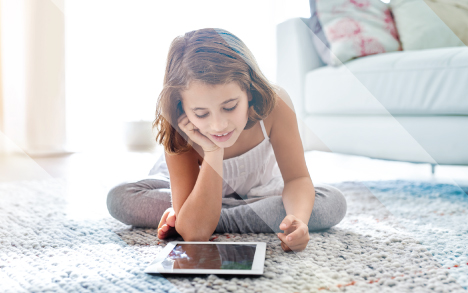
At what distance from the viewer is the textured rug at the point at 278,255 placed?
500 millimetres

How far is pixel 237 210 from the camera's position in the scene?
758mm

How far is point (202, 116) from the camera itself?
0.65m

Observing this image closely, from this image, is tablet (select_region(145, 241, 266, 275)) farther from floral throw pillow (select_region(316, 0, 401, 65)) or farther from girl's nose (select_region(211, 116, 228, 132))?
floral throw pillow (select_region(316, 0, 401, 65))

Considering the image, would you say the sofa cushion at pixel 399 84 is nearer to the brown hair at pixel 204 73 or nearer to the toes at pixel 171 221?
the brown hair at pixel 204 73

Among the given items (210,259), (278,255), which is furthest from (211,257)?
(278,255)

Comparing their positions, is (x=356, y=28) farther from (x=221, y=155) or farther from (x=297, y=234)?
(x=297, y=234)

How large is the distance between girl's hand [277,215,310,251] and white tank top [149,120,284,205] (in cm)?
23

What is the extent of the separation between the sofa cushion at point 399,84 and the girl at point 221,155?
55cm

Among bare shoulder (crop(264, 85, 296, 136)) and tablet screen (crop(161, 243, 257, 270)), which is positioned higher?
bare shoulder (crop(264, 85, 296, 136))

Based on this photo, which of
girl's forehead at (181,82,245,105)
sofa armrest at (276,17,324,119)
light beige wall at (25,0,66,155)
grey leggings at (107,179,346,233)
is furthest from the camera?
light beige wall at (25,0,66,155)

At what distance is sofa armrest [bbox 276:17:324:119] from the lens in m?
1.61

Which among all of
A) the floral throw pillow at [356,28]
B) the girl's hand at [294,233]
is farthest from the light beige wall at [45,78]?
the girl's hand at [294,233]

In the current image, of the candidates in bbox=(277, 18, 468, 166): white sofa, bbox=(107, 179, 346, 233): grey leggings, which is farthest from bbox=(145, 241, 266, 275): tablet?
bbox=(277, 18, 468, 166): white sofa

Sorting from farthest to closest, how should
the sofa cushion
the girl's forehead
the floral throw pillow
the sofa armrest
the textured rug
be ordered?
the sofa armrest → the floral throw pillow → the sofa cushion → the girl's forehead → the textured rug
